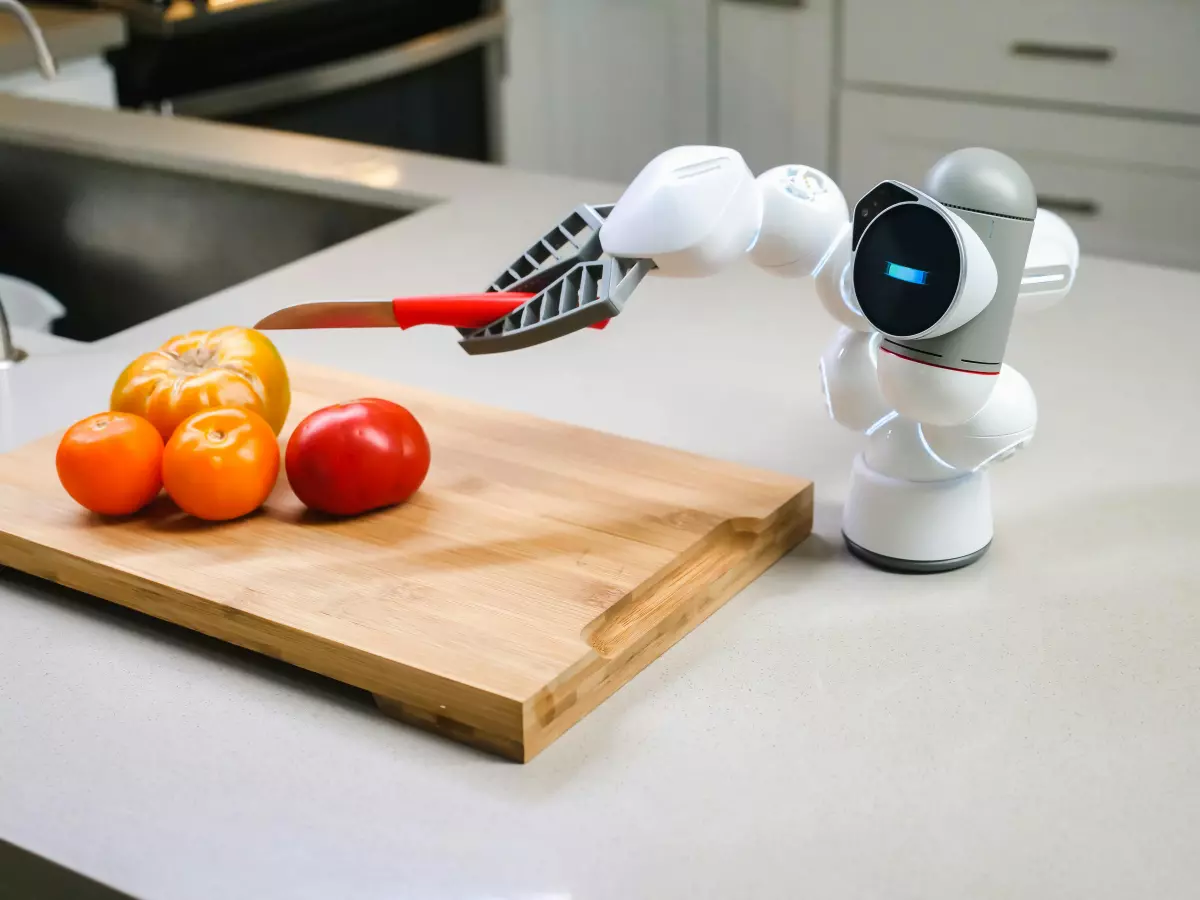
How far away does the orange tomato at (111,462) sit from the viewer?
85 centimetres

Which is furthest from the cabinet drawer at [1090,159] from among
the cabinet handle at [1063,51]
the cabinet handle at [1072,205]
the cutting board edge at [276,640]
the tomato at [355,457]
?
the cutting board edge at [276,640]

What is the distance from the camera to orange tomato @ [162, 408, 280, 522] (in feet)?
2.77

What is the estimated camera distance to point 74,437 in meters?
0.86

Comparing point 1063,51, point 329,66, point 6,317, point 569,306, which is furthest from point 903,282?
point 1063,51

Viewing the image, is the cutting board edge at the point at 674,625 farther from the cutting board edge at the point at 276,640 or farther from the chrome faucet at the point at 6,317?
the chrome faucet at the point at 6,317

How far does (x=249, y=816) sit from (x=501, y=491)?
29 cm

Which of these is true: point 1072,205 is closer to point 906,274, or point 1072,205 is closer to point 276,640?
point 906,274

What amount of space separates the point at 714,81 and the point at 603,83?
0.98 feet

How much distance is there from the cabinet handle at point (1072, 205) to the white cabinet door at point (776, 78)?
0.47 metres

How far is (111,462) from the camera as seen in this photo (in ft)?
2.80

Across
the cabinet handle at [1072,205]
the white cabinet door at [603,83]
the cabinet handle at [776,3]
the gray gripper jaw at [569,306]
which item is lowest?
the cabinet handle at [1072,205]

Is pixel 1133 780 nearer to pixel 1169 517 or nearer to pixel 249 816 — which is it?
pixel 1169 517

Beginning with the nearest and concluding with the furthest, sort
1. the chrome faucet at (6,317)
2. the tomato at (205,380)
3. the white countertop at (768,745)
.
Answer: the white countertop at (768,745), the tomato at (205,380), the chrome faucet at (6,317)

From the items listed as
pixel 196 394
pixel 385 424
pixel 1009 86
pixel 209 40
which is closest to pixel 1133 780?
pixel 385 424
